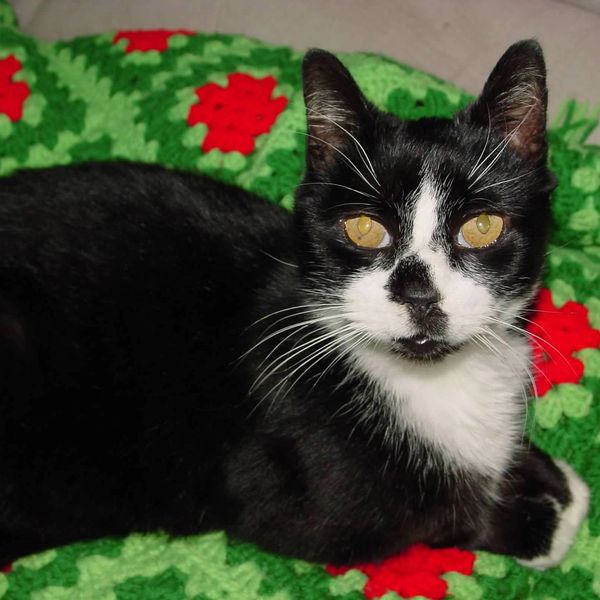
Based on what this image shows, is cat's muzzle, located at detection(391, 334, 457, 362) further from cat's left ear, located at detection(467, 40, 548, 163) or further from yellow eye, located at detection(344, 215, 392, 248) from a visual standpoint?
cat's left ear, located at detection(467, 40, 548, 163)

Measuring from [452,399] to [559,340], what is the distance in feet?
1.04

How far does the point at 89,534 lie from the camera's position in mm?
1401

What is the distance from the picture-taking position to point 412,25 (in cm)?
181

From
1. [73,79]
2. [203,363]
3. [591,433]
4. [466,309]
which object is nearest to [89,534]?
[203,363]

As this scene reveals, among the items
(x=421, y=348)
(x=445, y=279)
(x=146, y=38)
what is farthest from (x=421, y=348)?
(x=146, y=38)

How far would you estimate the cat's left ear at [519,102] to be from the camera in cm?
115

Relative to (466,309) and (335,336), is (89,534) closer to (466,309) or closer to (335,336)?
(335,336)

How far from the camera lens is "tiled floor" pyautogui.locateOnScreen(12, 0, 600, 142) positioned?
5.40ft

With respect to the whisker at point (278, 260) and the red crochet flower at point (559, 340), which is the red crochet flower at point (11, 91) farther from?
the red crochet flower at point (559, 340)

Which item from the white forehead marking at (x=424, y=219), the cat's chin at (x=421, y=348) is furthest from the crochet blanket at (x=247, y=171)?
the white forehead marking at (x=424, y=219)

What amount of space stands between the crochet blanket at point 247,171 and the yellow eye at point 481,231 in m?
0.26

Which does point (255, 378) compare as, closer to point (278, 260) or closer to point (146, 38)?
point (278, 260)

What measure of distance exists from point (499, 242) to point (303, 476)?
462 millimetres

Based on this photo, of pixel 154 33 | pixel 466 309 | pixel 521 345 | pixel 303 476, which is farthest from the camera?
→ pixel 154 33
